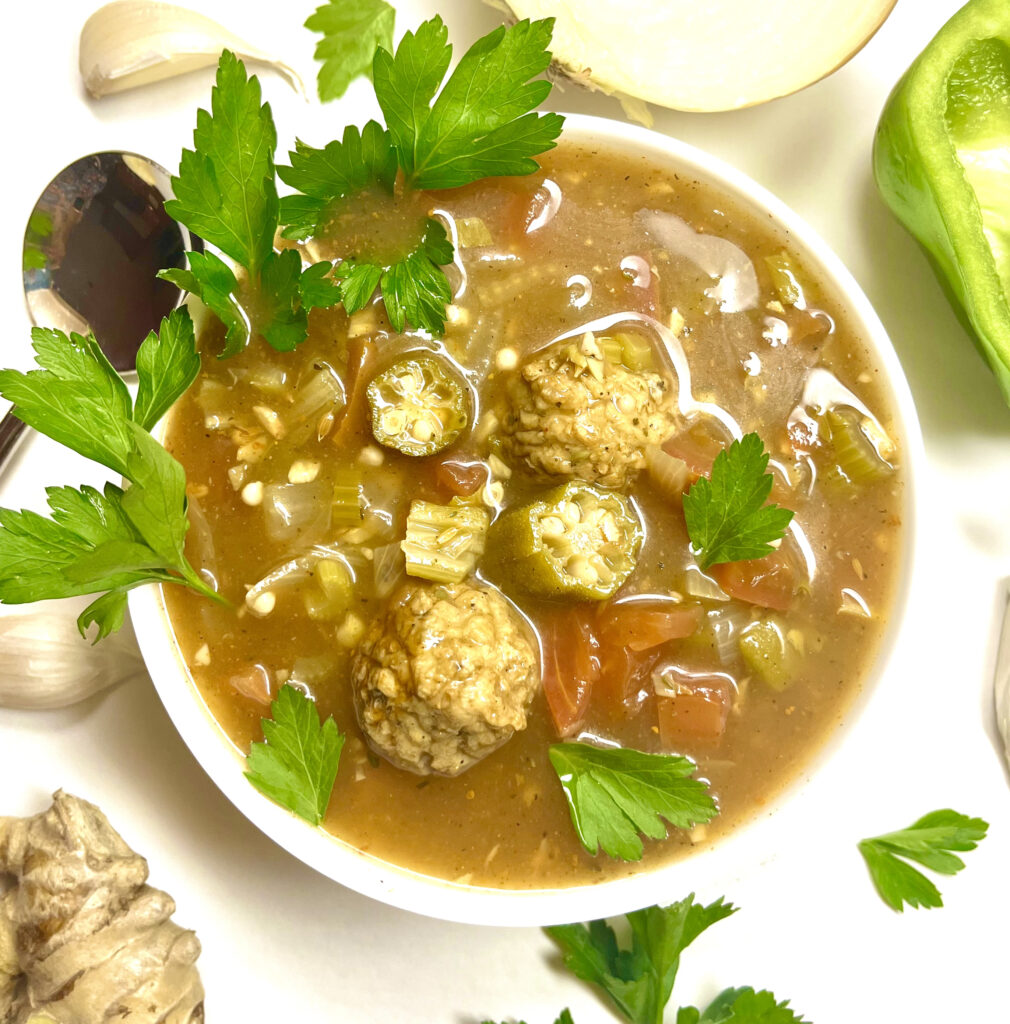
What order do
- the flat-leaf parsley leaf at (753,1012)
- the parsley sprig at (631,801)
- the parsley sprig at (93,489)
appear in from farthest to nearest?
the flat-leaf parsley leaf at (753,1012), the parsley sprig at (631,801), the parsley sprig at (93,489)

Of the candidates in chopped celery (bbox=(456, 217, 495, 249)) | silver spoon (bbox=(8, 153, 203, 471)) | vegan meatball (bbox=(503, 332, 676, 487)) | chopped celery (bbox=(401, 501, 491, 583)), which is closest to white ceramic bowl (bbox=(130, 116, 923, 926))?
chopped celery (bbox=(456, 217, 495, 249))

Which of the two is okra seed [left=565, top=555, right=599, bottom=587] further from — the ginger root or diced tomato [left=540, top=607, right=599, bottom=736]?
the ginger root

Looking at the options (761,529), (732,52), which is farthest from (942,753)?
(732,52)

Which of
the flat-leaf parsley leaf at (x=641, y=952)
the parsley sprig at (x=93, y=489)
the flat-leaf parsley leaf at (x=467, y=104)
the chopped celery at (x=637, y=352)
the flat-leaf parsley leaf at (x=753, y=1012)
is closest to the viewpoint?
the parsley sprig at (x=93, y=489)

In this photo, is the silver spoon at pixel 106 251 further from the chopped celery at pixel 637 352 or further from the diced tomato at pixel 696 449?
the diced tomato at pixel 696 449

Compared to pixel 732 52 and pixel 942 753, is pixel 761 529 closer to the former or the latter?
pixel 942 753

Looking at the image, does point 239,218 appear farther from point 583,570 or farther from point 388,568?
point 583,570

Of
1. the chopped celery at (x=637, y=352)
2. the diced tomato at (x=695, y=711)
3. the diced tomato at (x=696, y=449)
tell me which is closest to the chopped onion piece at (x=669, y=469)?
the diced tomato at (x=696, y=449)
